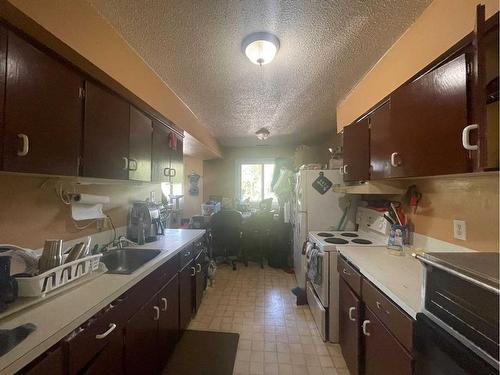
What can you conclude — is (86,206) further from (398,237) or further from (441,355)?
(398,237)

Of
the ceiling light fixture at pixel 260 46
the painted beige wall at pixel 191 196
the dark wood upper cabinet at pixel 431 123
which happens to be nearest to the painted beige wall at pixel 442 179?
the dark wood upper cabinet at pixel 431 123

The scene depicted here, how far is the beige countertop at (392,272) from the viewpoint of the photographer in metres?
0.95

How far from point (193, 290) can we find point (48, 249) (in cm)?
Answer: 144

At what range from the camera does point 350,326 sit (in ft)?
4.94

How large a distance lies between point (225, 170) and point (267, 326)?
11.8 ft

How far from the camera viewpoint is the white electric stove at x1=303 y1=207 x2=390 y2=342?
1.87 meters

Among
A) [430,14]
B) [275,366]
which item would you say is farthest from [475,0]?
[275,366]

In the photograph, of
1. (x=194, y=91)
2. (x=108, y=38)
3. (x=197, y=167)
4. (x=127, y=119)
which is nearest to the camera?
(x=108, y=38)

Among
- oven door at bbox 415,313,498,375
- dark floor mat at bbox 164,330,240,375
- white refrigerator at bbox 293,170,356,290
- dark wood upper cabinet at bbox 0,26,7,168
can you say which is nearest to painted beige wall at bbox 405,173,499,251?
oven door at bbox 415,313,498,375

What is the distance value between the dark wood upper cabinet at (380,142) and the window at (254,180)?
3496 millimetres

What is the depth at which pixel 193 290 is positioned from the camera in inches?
86.4

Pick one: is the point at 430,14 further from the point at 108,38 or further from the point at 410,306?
the point at 108,38

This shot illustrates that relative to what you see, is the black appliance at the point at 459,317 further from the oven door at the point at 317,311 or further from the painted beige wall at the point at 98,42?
the painted beige wall at the point at 98,42

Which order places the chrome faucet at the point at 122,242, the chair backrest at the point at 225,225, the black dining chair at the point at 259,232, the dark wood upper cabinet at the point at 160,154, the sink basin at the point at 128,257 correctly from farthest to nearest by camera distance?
the black dining chair at the point at 259,232 → the chair backrest at the point at 225,225 → the dark wood upper cabinet at the point at 160,154 → the chrome faucet at the point at 122,242 → the sink basin at the point at 128,257
